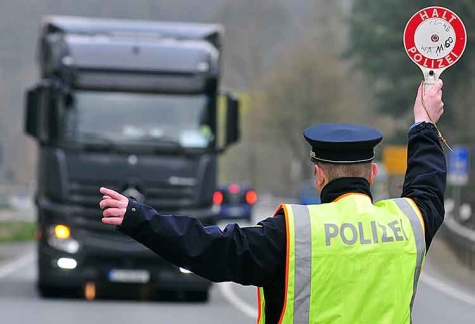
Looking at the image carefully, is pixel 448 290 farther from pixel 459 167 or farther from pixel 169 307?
pixel 459 167

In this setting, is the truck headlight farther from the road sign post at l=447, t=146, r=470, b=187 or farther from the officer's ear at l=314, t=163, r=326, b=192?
the road sign post at l=447, t=146, r=470, b=187

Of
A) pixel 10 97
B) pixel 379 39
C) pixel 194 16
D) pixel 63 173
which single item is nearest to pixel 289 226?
pixel 63 173

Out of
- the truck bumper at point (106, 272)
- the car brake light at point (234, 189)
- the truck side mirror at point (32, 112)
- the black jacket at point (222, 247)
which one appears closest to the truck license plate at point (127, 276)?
the truck bumper at point (106, 272)

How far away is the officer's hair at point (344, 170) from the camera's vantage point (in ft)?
16.4

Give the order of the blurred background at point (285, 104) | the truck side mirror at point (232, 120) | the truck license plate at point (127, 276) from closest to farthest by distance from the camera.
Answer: the truck side mirror at point (232, 120)
the truck license plate at point (127, 276)
the blurred background at point (285, 104)

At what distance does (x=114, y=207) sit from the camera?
482 centimetres

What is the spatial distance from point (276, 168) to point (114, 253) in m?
98.3

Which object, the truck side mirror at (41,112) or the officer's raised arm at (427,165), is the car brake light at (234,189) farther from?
the officer's raised arm at (427,165)

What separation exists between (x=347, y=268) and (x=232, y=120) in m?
13.6

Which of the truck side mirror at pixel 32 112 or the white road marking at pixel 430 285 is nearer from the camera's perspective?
the truck side mirror at pixel 32 112

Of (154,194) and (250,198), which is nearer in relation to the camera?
(154,194)

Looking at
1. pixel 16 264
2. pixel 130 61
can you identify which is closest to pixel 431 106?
pixel 130 61

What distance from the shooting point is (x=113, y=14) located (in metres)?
95.1

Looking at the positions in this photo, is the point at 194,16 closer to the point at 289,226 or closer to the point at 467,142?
the point at 467,142
